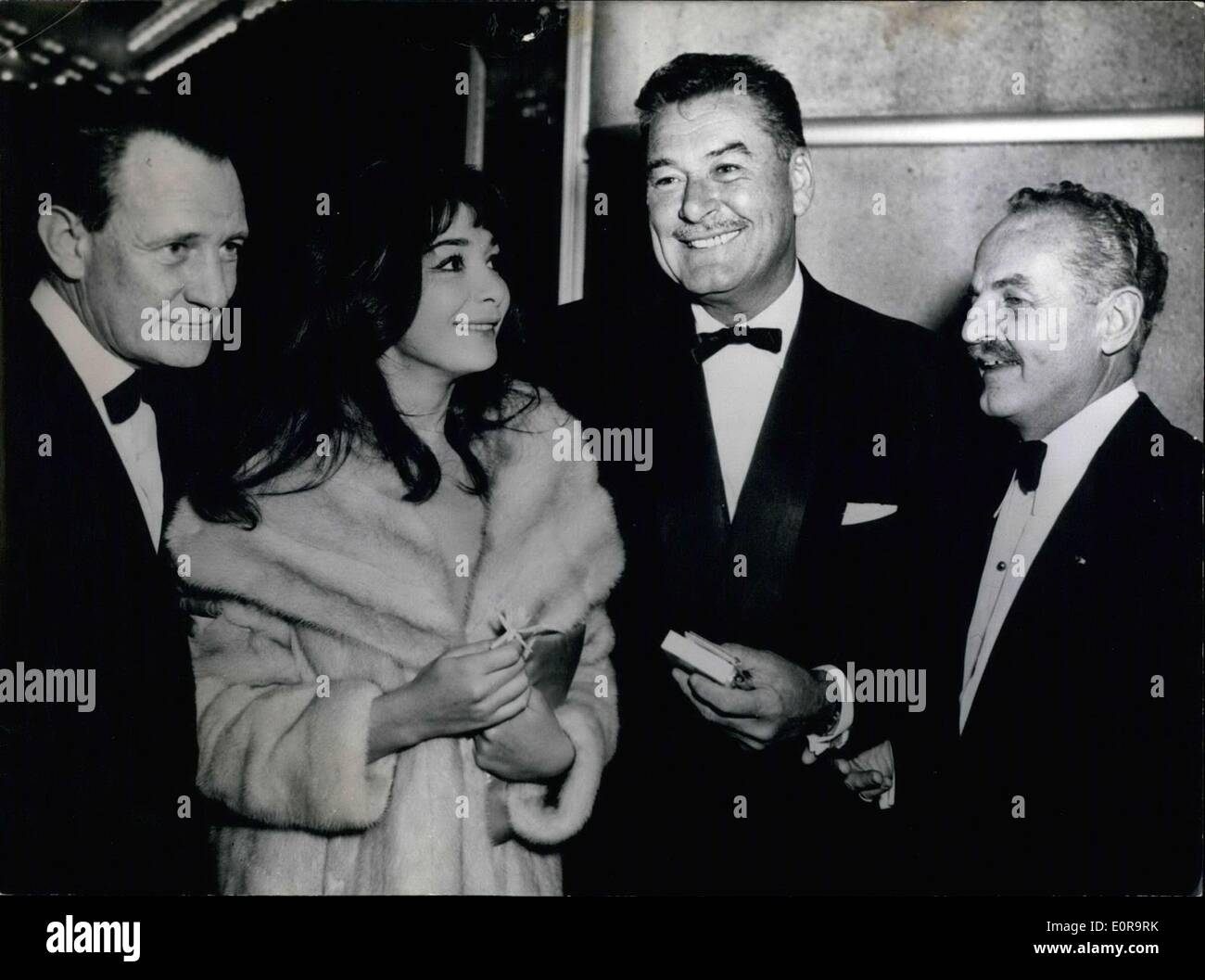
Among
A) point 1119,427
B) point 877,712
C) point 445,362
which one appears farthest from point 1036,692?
point 445,362

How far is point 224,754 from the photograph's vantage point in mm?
2062

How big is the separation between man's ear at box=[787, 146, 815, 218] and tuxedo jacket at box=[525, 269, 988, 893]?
0.45 feet

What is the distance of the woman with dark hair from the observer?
6.61 feet

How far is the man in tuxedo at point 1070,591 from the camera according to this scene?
7.00ft

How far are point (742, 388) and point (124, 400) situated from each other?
106 cm

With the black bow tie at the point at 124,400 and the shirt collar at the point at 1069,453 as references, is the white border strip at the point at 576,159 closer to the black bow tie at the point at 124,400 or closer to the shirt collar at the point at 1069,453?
the black bow tie at the point at 124,400

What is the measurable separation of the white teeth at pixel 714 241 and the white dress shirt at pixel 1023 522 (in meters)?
0.64

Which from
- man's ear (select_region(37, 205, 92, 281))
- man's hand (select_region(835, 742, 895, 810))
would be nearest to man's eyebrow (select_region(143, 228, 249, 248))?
man's ear (select_region(37, 205, 92, 281))

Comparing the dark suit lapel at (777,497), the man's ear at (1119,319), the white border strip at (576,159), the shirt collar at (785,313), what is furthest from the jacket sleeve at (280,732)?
the man's ear at (1119,319)

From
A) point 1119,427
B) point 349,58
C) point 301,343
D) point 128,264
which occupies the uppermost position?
point 349,58

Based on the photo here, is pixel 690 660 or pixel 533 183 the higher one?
pixel 533 183

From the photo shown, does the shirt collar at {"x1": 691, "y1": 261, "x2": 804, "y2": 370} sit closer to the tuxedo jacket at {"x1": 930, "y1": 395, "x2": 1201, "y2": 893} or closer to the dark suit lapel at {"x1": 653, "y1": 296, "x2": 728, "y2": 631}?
the dark suit lapel at {"x1": 653, "y1": 296, "x2": 728, "y2": 631}
